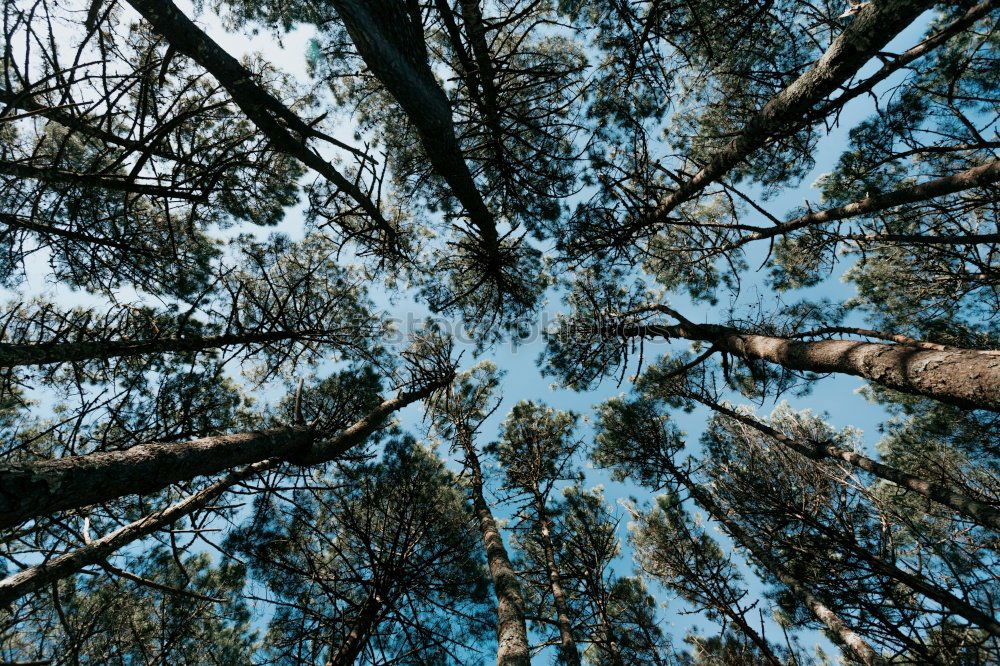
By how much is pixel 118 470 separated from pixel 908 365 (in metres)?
4.77

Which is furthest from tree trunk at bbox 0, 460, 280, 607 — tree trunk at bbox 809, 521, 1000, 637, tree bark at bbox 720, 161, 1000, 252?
tree trunk at bbox 809, 521, 1000, 637

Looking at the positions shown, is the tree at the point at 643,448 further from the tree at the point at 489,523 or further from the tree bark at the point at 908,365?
the tree bark at the point at 908,365

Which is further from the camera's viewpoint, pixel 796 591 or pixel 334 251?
pixel 334 251

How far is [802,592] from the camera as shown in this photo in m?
5.75

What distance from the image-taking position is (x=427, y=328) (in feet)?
24.9

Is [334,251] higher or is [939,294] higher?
[334,251]

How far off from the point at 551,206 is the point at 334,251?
3746 millimetres

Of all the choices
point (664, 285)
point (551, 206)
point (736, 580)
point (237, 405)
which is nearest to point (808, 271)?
point (664, 285)

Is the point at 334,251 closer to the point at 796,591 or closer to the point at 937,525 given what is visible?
the point at 796,591

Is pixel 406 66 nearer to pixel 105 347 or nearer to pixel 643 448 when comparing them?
pixel 105 347

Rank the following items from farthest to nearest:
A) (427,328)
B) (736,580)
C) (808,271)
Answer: (736,580) → (427,328) → (808,271)

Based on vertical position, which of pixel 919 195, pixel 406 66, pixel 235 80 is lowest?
pixel 919 195

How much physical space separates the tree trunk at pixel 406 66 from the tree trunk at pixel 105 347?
2414 mm

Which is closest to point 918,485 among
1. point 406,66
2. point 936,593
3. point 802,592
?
point 936,593
